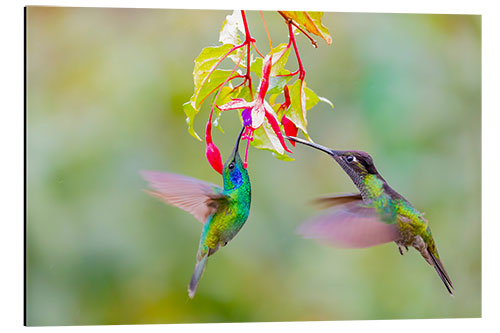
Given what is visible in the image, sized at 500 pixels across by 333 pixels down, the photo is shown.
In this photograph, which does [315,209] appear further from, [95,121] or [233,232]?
[95,121]

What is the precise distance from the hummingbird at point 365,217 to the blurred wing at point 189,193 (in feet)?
0.95

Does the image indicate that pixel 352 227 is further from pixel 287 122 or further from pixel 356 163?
pixel 287 122

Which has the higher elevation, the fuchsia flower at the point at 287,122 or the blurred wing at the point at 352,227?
the fuchsia flower at the point at 287,122

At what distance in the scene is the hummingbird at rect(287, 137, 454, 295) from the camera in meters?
1.71

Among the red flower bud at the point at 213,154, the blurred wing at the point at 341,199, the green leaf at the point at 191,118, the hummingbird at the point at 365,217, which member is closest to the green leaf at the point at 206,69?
the green leaf at the point at 191,118

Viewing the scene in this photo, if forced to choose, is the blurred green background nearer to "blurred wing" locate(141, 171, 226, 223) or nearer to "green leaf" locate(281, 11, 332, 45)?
"blurred wing" locate(141, 171, 226, 223)

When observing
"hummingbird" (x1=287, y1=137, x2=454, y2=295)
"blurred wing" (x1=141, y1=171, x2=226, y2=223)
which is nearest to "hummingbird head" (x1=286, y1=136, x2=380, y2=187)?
"hummingbird" (x1=287, y1=137, x2=454, y2=295)

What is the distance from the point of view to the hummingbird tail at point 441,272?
1.91 meters

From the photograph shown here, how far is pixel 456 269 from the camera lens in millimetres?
2166

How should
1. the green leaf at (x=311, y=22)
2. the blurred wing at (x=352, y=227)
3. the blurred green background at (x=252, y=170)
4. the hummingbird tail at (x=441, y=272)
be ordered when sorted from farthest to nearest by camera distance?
1. the blurred green background at (x=252, y=170)
2. the hummingbird tail at (x=441, y=272)
3. the blurred wing at (x=352, y=227)
4. the green leaf at (x=311, y=22)

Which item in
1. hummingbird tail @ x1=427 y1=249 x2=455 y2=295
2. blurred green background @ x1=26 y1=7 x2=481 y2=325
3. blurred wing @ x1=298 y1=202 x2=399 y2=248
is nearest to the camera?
blurred wing @ x1=298 y1=202 x2=399 y2=248

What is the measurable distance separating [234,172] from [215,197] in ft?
0.31

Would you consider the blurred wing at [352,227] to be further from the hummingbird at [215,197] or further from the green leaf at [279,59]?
the green leaf at [279,59]

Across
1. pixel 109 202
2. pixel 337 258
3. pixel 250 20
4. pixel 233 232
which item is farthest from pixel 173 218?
pixel 250 20
